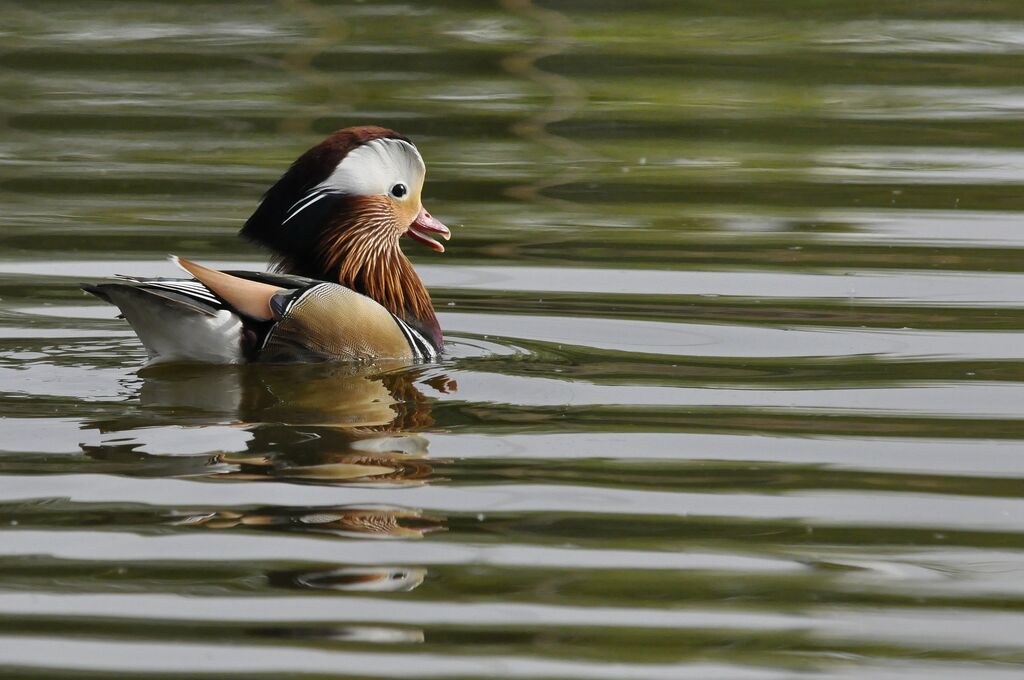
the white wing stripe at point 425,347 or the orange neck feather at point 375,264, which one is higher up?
the orange neck feather at point 375,264

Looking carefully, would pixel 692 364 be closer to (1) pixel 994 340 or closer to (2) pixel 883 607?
(1) pixel 994 340

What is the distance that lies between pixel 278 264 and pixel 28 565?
10.5ft

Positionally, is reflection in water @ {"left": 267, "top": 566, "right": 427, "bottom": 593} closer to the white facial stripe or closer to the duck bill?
the white facial stripe

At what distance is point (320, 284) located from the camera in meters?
7.88

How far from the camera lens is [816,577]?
17.4 feet

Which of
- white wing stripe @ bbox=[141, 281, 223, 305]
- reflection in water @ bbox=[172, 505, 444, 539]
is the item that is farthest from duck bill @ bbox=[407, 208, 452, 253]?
reflection in water @ bbox=[172, 505, 444, 539]

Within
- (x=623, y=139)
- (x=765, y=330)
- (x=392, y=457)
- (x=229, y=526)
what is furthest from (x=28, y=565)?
(x=623, y=139)

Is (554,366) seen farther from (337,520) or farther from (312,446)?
(337,520)

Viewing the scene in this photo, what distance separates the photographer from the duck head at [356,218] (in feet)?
26.5

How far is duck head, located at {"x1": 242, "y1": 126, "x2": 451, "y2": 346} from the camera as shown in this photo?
8.09 m

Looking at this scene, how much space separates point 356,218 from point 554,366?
1.34m

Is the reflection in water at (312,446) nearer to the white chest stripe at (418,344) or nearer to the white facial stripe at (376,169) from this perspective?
the white chest stripe at (418,344)

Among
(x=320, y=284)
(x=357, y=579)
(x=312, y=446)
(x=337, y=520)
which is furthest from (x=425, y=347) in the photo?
(x=357, y=579)

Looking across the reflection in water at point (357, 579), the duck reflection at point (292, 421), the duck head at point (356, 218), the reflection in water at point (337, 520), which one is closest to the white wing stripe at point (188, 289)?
the duck reflection at point (292, 421)
